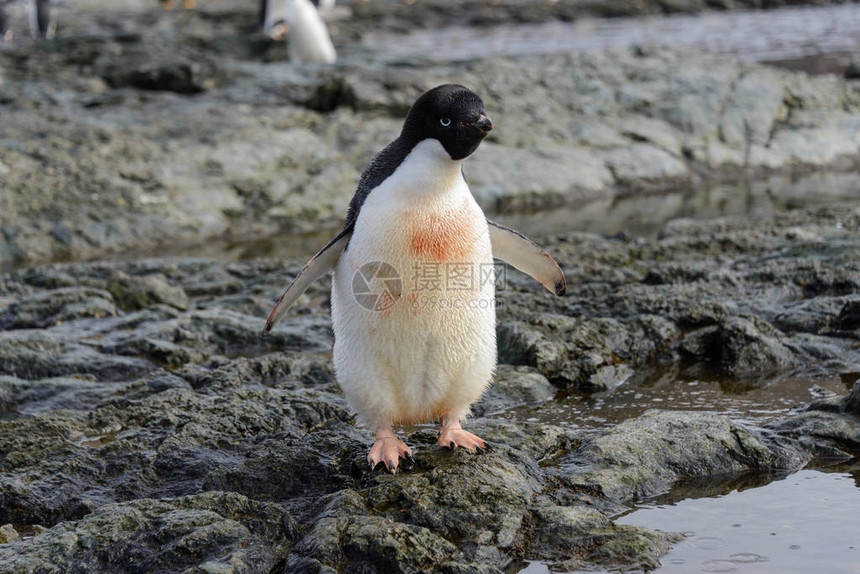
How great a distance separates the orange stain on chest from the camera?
390 centimetres

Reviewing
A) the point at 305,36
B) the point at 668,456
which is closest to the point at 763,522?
the point at 668,456

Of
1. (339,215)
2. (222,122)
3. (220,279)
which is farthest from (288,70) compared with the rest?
(220,279)

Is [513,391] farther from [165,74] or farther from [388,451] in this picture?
[165,74]

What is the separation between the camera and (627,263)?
7.29 meters

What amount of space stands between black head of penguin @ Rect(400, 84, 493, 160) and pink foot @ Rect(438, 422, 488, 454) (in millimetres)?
1142

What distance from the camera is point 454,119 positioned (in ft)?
12.1

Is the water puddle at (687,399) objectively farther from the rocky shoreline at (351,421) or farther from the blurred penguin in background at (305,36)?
the blurred penguin in background at (305,36)

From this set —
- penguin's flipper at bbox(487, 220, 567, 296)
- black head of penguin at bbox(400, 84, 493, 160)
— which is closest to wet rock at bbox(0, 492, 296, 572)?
black head of penguin at bbox(400, 84, 493, 160)

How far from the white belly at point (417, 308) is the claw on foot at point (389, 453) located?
0.11 metres

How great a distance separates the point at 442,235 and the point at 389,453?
0.91 metres

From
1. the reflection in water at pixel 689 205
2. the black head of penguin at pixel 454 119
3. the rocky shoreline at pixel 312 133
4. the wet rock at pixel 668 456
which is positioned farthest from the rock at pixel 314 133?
the wet rock at pixel 668 456

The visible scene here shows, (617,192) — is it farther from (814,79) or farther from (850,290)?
(850,290)

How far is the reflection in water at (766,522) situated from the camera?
3.45 m

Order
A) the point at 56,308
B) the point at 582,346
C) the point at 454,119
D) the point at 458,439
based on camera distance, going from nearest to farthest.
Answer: the point at 454,119, the point at 458,439, the point at 582,346, the point at 56,308
